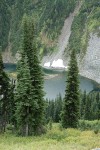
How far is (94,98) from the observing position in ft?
436

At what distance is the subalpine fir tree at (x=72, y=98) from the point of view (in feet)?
200

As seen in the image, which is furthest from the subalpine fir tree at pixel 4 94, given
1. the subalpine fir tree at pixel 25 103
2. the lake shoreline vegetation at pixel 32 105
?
the subalpine fir tree at pixel 25 103

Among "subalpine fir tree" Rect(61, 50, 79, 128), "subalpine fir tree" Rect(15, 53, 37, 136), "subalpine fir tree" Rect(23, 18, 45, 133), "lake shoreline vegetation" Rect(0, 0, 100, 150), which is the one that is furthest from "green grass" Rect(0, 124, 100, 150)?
"subalpine fir tree" Rect(61, 50, 79, 128)

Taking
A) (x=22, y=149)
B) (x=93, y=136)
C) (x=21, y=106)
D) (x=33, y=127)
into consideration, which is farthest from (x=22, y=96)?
(x=22, y=149)

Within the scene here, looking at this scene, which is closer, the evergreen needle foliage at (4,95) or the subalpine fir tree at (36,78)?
the subalpine fir tree at (36,78)

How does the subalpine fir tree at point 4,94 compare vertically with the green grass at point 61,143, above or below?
above

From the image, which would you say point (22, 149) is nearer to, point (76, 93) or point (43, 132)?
point (43, 132)

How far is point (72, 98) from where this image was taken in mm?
61562

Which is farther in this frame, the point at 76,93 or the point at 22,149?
the point at 76,93

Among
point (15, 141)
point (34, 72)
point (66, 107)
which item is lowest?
point (15, 141)

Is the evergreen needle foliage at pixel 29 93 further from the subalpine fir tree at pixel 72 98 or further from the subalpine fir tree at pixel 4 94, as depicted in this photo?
the subalpine fir tree at pixel 72 98

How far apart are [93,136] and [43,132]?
10.3 meters

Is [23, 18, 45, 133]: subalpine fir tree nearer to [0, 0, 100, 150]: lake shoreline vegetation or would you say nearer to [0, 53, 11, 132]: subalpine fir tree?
[0, 0, 100, 150]: lake shoreline vegetation

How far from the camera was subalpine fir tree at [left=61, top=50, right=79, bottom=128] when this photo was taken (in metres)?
60.9
